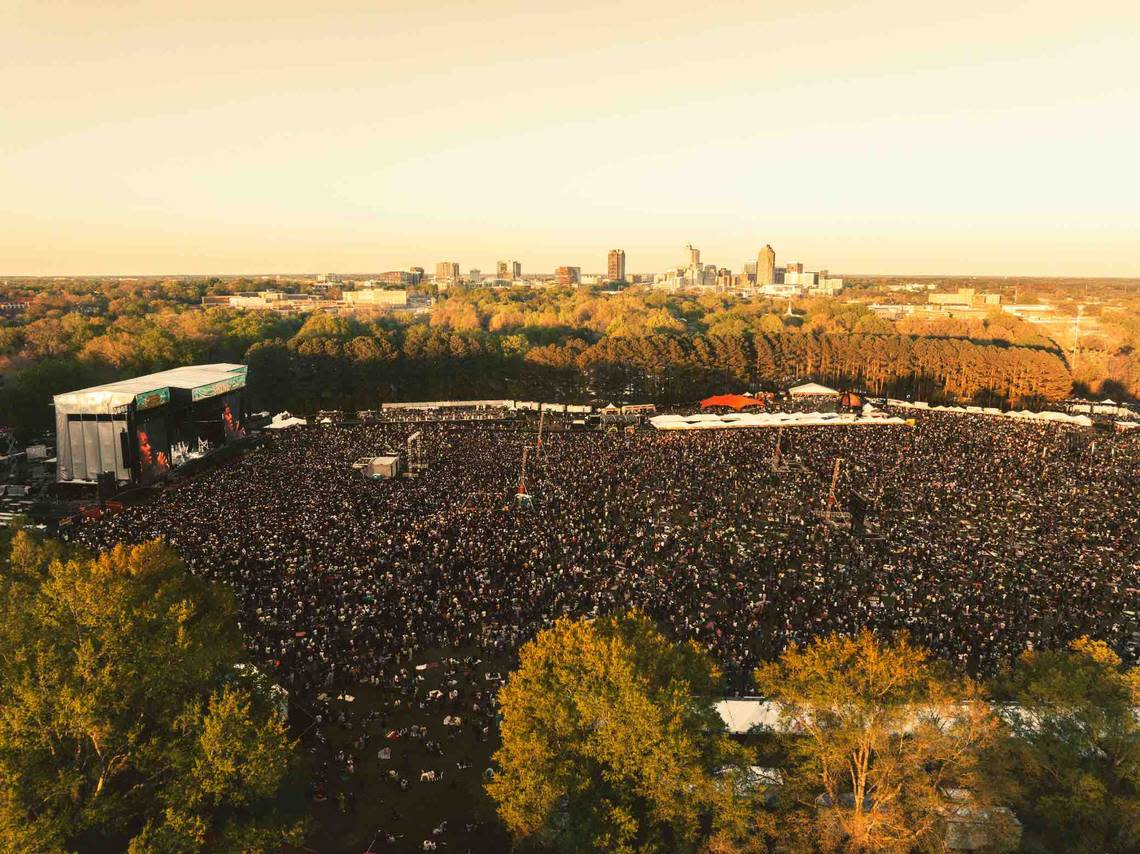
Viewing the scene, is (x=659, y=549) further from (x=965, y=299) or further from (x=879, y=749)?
(x=965, y=299)

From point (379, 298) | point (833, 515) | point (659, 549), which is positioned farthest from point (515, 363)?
point (379, 298)

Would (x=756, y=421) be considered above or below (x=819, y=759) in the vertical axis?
above

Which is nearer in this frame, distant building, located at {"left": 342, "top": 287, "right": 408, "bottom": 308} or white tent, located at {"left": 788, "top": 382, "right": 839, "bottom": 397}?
white tent, located at {"left": 788, "top": 382, "right": 839, "bottom": 397}

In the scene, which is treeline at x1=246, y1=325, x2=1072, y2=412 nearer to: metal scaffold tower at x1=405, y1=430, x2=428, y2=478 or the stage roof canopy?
the stage roof canopy

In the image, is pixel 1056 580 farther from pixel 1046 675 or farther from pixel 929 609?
pixel 1046 675

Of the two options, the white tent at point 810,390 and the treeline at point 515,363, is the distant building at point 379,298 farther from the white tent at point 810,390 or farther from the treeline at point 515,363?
the white tent at point 810,390

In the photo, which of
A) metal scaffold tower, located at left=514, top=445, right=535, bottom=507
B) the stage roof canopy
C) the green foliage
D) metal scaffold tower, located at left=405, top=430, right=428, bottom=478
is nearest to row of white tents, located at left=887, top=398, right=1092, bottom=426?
metal scaffold tower, located at left=514, top=445, right=535, bottom=507

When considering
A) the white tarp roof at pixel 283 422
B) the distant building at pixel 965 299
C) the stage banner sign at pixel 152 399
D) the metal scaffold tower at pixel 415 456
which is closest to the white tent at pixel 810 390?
the metal scaffold tower at pixel 415 456

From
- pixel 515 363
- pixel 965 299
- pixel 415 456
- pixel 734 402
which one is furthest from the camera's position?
pixel 965 299
